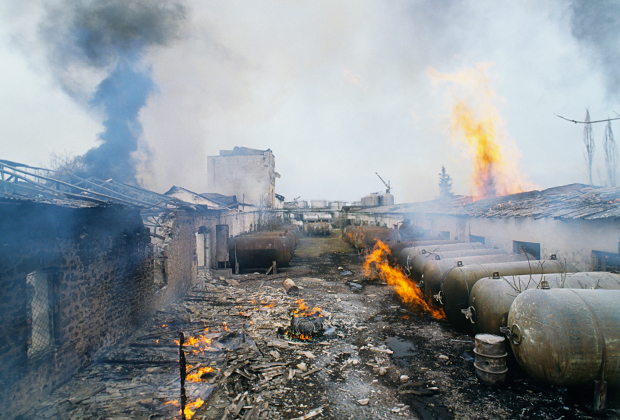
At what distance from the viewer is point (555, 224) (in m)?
10.6

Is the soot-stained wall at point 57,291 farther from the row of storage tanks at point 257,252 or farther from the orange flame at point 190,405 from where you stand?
the row of storage tanks at point 257,252

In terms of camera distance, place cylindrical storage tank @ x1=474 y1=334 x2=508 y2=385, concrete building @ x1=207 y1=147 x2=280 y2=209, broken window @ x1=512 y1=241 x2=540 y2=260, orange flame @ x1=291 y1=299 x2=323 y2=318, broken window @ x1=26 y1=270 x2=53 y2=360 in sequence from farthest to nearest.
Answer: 1. concrete building @ x1=207 y1=147 x2=280 y2=209
2. broken window @ x1=512 y1=241 x2=540 y2=260
3. orange flame @ x1=291 y1=299 x2=323 y2=318
4. broken window @ x1=26 y1=270 x2=53 y2=360
5. cylindrical storage tank @ x1=474 y1=334 x2=508 y2=385

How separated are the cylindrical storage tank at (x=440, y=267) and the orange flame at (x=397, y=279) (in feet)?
1.68

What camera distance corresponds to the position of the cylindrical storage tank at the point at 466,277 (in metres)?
8.44

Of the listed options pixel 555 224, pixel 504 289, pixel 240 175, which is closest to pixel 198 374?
pixel 504 289

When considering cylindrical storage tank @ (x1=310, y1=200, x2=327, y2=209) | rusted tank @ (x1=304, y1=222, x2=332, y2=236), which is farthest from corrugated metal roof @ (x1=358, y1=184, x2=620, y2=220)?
cylindrical storage tank @ (x1=310, y1=200, x2=327, y2=209)

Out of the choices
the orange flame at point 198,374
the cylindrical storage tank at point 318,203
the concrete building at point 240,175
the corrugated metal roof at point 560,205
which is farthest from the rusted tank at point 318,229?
the orange flame at point 198,374

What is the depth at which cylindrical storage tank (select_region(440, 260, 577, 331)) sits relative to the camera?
844 cm

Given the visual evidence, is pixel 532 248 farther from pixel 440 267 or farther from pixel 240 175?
pixel 240 175

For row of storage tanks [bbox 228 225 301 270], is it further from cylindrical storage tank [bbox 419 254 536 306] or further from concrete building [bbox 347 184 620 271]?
concrete building [bbox 347 184 620 271]

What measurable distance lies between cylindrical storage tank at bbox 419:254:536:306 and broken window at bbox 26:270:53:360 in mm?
9283

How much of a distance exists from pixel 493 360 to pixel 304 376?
3588 millimetres

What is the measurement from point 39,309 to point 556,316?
30.5 feet

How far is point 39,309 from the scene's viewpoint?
633 cm
